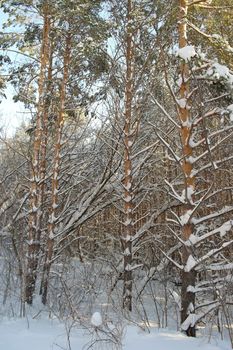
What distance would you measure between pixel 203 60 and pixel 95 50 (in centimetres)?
420

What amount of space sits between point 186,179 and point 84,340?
290 cm

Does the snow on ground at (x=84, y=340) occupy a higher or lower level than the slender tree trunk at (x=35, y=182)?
lower

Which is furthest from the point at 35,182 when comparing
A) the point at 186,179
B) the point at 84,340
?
the point at 84,340

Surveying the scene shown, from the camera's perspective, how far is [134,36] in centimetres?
1016

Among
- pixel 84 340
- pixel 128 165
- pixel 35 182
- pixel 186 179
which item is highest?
pixel 128 165

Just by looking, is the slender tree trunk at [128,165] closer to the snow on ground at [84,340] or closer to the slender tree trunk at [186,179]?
the slender tree trunk at [186,179]

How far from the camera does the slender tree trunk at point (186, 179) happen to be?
6.07m

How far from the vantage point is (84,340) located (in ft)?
18.0

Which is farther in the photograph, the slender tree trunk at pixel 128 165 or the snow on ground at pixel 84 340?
the slender tree trunk at pixel 128 165

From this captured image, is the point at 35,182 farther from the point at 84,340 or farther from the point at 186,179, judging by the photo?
the point at 84,340

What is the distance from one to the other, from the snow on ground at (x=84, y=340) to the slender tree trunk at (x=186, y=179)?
1.62 feet

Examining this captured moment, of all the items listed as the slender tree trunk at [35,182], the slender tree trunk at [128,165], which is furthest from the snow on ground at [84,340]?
the slender tree trunk at [128,165]

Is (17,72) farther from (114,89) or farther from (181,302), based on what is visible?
(181,302)

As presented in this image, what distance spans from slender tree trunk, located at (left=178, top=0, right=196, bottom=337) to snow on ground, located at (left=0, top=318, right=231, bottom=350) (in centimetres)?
49
